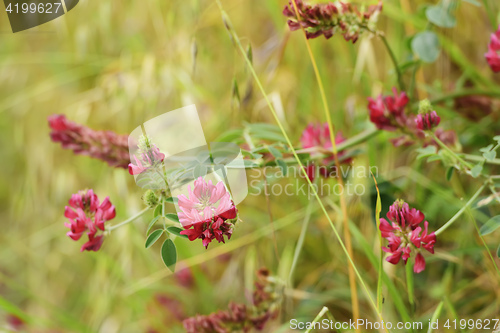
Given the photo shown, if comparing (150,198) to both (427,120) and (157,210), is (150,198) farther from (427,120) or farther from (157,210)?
(427,120)

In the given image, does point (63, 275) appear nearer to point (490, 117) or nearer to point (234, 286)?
point (234, 286)

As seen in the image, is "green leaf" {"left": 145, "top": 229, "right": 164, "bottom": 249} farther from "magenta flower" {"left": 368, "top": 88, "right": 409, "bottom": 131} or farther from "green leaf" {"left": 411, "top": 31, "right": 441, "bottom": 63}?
"green leaf" {"left": 411, "top": 31, "right": 441, "bottom": 63}

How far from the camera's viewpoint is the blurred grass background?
1.00m

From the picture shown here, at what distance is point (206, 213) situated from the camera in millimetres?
541

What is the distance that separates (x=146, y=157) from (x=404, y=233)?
0.34 m

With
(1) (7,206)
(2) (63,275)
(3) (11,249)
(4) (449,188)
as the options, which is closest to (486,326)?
(4) (449,188)

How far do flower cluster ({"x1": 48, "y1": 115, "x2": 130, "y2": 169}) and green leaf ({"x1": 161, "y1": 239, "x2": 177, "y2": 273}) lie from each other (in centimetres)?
20

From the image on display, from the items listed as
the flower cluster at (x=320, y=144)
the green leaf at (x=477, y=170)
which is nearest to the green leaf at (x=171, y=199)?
the flower cluster at (x=320, y=144)

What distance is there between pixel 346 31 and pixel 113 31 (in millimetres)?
1080

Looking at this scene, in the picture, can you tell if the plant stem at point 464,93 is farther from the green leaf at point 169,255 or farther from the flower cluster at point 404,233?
the green leaf at point 169,255

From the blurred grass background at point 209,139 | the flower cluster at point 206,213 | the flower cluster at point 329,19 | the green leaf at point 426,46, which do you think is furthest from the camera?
the blurred grass background at point 209,139

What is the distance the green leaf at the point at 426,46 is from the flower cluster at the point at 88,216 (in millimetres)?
587

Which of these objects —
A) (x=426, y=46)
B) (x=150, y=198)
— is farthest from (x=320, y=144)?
(x=150, y=198)

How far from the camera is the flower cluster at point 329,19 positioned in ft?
2.17
